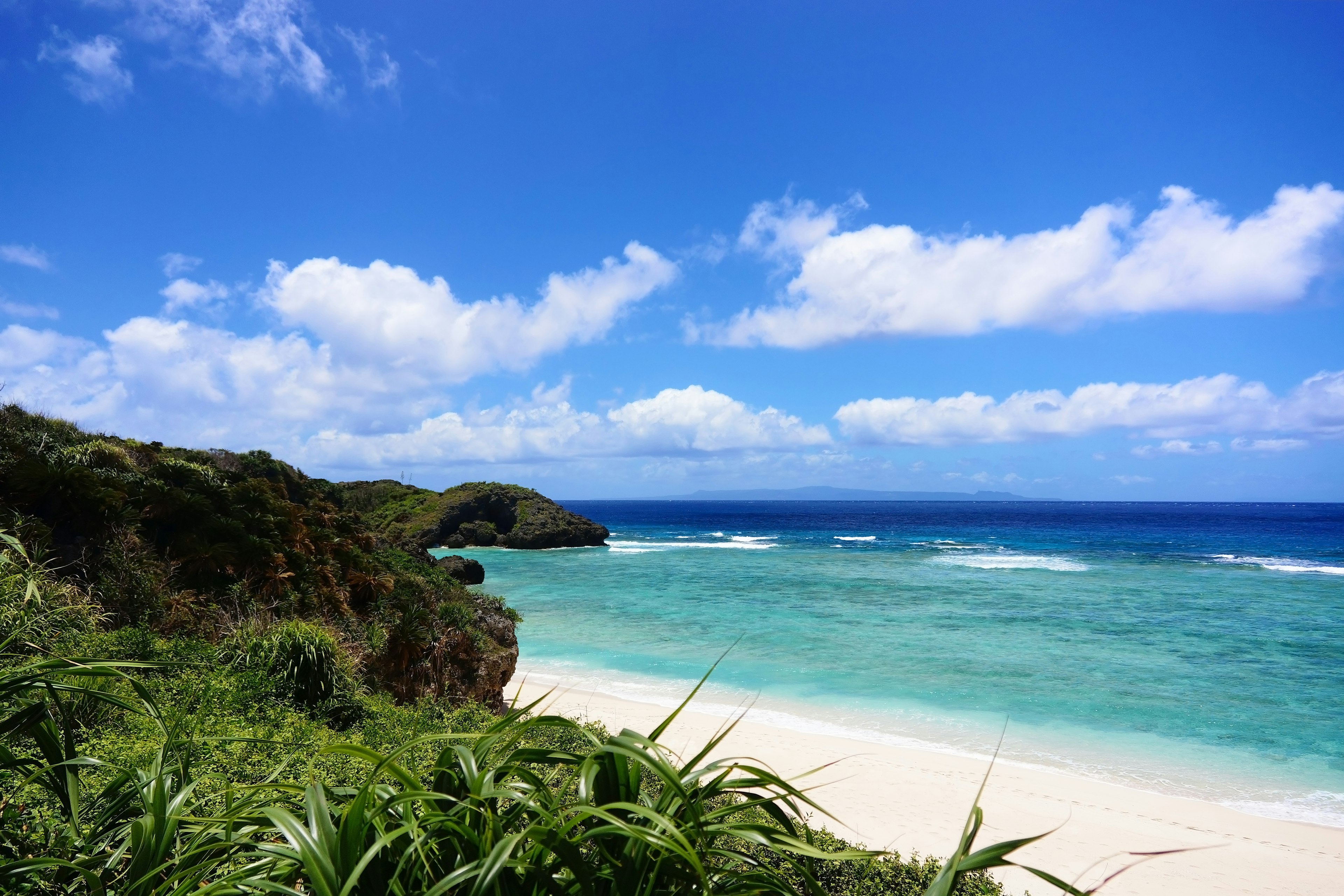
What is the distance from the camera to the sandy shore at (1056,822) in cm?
809

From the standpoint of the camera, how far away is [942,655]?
1980 centimetres

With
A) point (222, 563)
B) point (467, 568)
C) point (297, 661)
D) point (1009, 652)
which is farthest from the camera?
point (467, 568)

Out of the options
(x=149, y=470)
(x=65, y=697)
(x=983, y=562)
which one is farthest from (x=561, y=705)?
(x=983, y=562)

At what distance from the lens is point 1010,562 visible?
46.1 m

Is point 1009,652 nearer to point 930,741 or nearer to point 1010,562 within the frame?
point 930,741

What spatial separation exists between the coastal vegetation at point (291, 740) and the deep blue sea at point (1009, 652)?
2244 millimetres

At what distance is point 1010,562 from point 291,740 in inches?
1924

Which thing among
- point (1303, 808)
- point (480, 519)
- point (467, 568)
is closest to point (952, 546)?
point (480, 519)

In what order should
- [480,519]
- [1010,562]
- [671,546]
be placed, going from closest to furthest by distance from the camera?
[1010,562], [671,546], [480,519]

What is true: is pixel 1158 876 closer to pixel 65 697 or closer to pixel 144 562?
pixel 65 697

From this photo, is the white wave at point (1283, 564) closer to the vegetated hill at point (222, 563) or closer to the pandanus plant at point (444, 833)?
the vegetated hill at point (222, 563)

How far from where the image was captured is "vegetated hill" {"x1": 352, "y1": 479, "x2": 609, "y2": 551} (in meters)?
59.7

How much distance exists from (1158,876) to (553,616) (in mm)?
21056

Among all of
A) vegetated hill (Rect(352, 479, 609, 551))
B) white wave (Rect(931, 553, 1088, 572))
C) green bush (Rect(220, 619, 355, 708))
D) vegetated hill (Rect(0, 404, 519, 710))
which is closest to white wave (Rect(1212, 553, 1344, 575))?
white wave (Rect(931, 553, 1088, 572))
